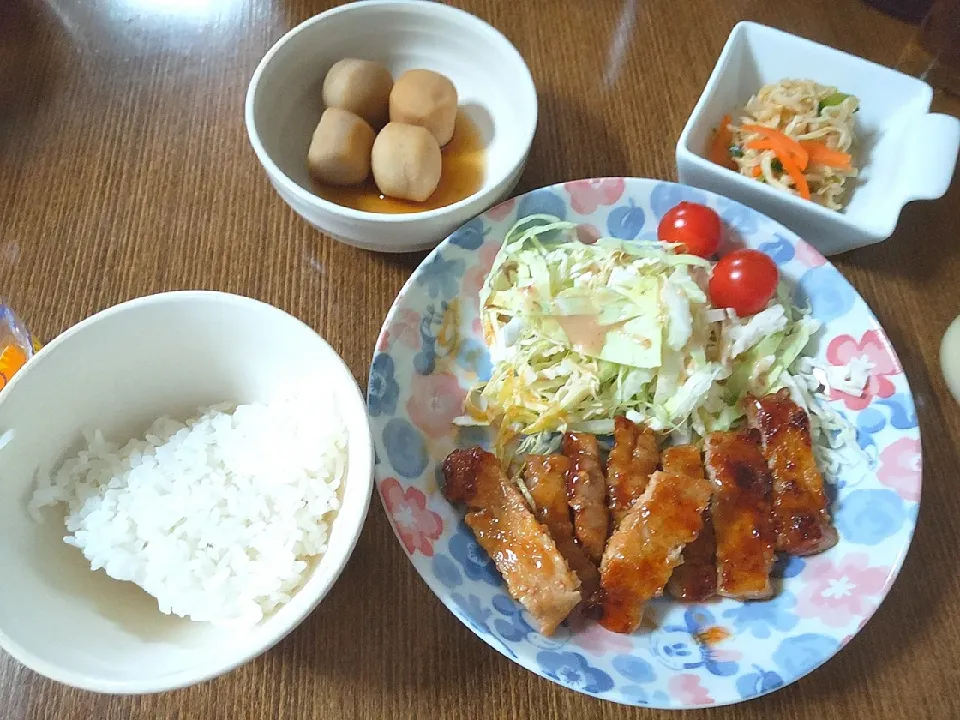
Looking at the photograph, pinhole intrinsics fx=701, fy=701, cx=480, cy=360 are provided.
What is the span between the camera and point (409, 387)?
1351 mm

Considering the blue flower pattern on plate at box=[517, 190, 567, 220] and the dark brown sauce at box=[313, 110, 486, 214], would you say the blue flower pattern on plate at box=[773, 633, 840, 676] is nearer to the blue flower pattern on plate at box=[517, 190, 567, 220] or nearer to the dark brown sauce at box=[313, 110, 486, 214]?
the blue flower pattern on plate at box=[517, 190, 567, 220]

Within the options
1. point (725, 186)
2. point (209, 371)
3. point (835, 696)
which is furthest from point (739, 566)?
point (209, 371)

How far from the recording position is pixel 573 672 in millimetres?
1079

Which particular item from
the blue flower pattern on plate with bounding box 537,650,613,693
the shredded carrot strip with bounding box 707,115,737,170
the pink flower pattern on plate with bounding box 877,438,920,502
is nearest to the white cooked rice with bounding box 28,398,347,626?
the blue flower pattern on plate with bounding box 537,650,613,693

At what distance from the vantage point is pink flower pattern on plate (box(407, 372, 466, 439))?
1.35 meters

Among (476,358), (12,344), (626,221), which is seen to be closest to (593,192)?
(626,221)

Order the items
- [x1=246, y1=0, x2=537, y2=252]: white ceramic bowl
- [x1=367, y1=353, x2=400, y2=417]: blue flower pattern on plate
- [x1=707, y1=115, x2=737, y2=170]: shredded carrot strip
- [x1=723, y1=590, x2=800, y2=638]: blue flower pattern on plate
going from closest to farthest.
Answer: [x1=723, y1=590, x2=800, y2=638]: blue flower pattern on plate → [x1=367, y1=353, x2=400, y2=417]: blue flower pattern on plate → [x1=246, y1=0, x2=537, y2=252]: white ceramic bowl → [x1=707, y1=115, x2=737, y2=170]: shredded carrot strip

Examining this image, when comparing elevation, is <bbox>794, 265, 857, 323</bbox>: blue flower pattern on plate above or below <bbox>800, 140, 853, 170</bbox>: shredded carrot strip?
below

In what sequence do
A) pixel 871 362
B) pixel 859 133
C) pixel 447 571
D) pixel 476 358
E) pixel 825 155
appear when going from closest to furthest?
pixel 447 571
pixel 871 362
pixel 476 358
pixel 825 155
pixel 859 133

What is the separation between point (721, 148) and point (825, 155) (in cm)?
23

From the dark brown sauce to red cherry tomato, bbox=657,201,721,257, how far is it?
1.45 ft

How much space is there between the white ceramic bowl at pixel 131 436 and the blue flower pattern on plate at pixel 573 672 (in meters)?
0.38

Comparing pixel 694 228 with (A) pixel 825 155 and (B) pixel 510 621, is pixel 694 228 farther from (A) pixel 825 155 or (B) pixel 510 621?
(B) pixel 510 621

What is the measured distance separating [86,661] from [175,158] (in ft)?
3.84
